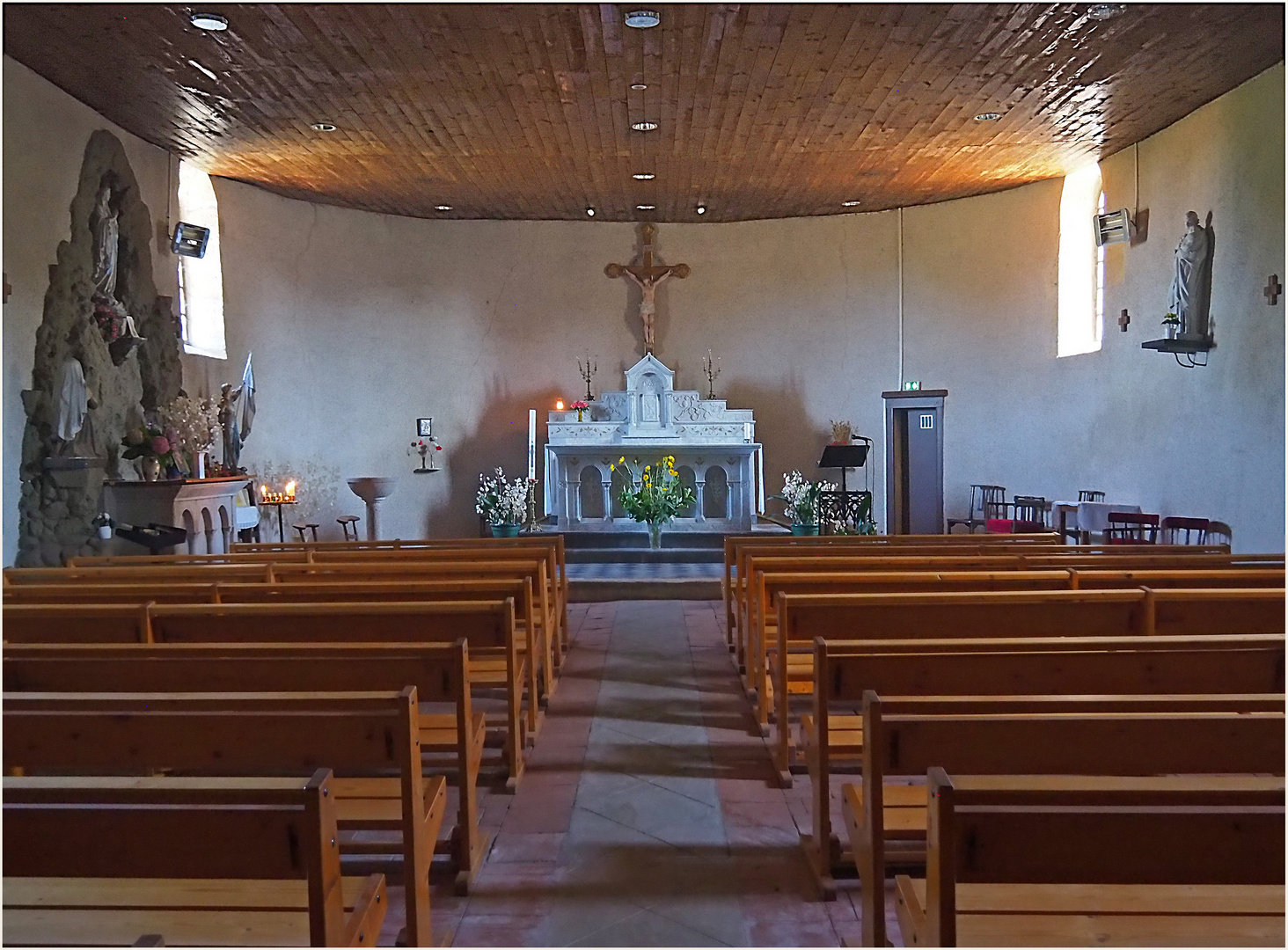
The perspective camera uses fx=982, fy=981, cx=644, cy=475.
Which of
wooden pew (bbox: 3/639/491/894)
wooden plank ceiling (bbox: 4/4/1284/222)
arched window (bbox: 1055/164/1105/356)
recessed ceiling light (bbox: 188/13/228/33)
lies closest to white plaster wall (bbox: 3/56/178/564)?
wooden plank ceiling (bbox: 4/4/1284/222)

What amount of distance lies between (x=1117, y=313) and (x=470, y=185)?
6.70 metres

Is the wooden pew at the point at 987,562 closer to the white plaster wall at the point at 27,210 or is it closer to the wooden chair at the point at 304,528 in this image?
the white plaster wall at the point at 27,210

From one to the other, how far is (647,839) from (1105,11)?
5.66m

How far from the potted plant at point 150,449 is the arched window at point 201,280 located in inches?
72.6

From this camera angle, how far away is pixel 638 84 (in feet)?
23.6

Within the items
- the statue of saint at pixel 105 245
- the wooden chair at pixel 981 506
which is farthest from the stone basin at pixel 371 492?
the wooden chair at pixel 981 506

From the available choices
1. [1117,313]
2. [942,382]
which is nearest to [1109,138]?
[1117,313]

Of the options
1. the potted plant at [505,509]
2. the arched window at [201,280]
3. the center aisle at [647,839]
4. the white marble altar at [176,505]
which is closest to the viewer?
the center aisle at [647,839]

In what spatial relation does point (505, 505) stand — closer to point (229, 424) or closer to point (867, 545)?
point (229, 424)

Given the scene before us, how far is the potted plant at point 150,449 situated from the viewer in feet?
25.3

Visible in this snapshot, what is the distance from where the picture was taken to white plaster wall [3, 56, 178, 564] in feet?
21.8

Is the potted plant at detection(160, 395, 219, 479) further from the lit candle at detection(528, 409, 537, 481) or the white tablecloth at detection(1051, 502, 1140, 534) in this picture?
the white tablecloth at detection(1051, 502, 1140, 534)

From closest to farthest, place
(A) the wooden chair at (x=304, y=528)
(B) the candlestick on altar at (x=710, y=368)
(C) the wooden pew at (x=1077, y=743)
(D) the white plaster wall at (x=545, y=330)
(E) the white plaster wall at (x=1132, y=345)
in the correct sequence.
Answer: (C) the wooden pew at (x=1077, y=743), (E) the white plaster wall at (x=1132, y=345), (A) the wooden chair at (x=304, y=528), (D) the white plaster wall at (x=545, y=330), (B) the candlestick on altar at (x=710, y=368)

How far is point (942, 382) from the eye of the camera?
11734mm
